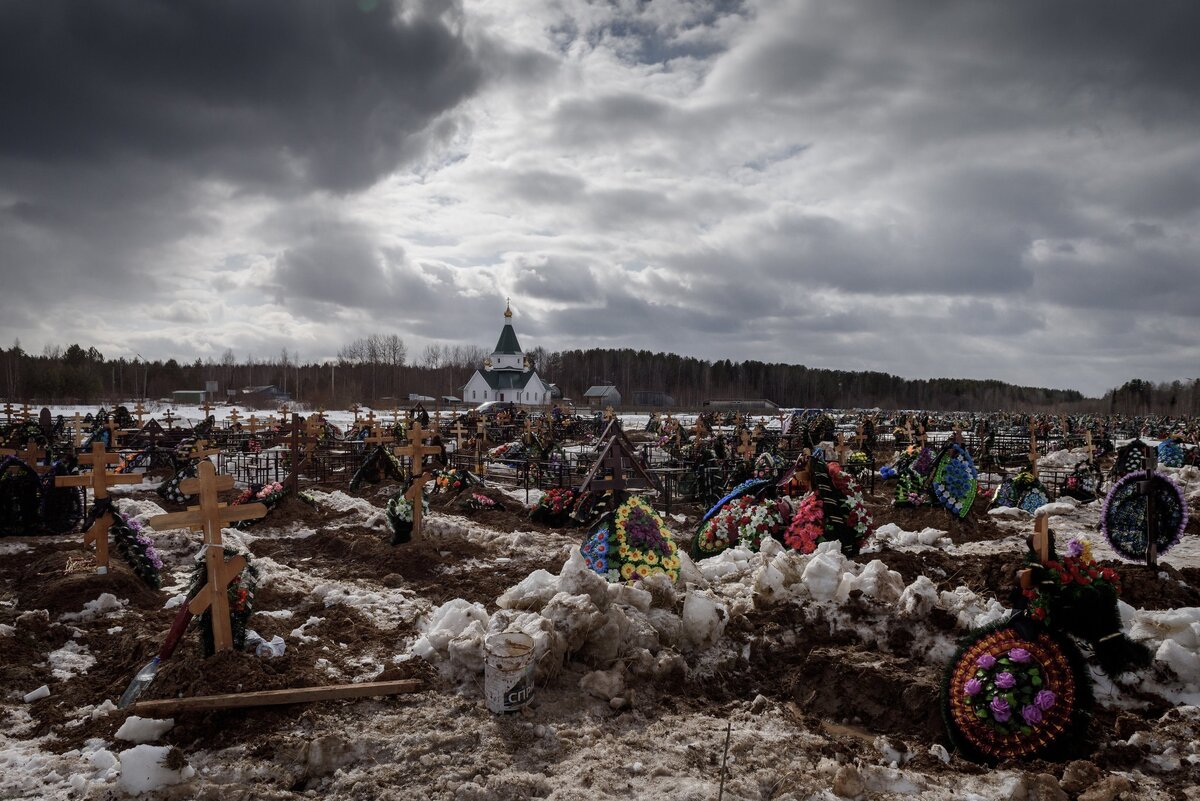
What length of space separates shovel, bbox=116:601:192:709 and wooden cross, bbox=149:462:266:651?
20cm

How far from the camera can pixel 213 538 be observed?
5.36m

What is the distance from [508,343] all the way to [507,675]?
8280 centimetres

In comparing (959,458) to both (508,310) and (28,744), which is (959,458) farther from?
(508,310)

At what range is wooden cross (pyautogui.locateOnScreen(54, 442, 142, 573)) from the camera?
766 cm

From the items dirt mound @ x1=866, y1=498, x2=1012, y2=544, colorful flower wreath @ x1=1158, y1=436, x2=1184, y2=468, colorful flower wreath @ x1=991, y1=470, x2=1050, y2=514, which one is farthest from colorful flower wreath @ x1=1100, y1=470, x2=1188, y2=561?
colorful flower wreath @ x1=1158, y1=436, x2=1184, y2=468

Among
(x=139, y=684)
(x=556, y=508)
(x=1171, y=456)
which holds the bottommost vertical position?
(x=556, y=508)

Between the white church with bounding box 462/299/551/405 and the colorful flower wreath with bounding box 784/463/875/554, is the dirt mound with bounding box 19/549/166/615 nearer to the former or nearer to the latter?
the colorful flower wreath with bounding box 784/463/875/554

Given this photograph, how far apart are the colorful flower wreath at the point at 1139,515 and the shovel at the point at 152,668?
37.0 ft

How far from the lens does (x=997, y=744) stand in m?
4.24

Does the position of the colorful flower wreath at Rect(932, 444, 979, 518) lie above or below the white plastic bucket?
above

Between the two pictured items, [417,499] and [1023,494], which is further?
[1023,494]

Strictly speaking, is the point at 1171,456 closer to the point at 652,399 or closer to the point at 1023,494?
the point at 1023,494

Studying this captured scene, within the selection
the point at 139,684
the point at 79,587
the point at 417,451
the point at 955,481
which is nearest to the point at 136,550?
the point at 79,587

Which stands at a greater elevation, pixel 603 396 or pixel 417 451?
pixel 603 396
